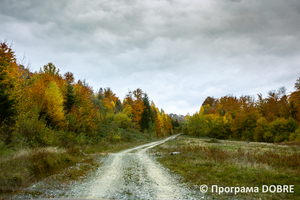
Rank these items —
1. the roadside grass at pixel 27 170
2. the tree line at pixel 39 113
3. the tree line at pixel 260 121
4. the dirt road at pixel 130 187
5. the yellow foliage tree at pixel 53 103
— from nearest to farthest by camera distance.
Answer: the roadside grass at pixel 27 170, the dirt road at pixel 130 187, the tree line at pixel 39 113, the yellow foliage tree at pixel 53 103, the tree line at pixel 260 121

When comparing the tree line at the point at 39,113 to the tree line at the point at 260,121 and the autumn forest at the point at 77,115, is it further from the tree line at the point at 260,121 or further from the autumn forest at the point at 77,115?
the tree line at the point at 260,121

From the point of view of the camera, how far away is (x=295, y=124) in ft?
131

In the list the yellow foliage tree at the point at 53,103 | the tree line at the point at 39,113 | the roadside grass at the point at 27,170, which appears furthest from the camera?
the yellow foliage tree at the point at 53,103

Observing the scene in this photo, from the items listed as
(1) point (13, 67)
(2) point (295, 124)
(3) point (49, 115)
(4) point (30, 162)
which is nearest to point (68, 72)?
(3) point (49, 115)

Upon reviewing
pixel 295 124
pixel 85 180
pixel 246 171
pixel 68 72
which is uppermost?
pixel 68 72

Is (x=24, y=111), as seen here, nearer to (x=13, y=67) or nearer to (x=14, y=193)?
(x=13, y=67)

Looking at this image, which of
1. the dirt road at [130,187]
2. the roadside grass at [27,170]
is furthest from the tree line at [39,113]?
the dirt road at [130,187]

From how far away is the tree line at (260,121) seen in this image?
4044cm

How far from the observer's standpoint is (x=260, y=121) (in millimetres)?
48438

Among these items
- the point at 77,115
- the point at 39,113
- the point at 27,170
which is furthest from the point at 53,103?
the point at 27,170

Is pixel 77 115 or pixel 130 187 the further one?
pixel 77 115

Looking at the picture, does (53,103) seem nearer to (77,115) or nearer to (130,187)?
A: (77,115)

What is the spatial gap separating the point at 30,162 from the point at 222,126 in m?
67.2

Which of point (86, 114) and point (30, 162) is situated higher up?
point (86, 114)
